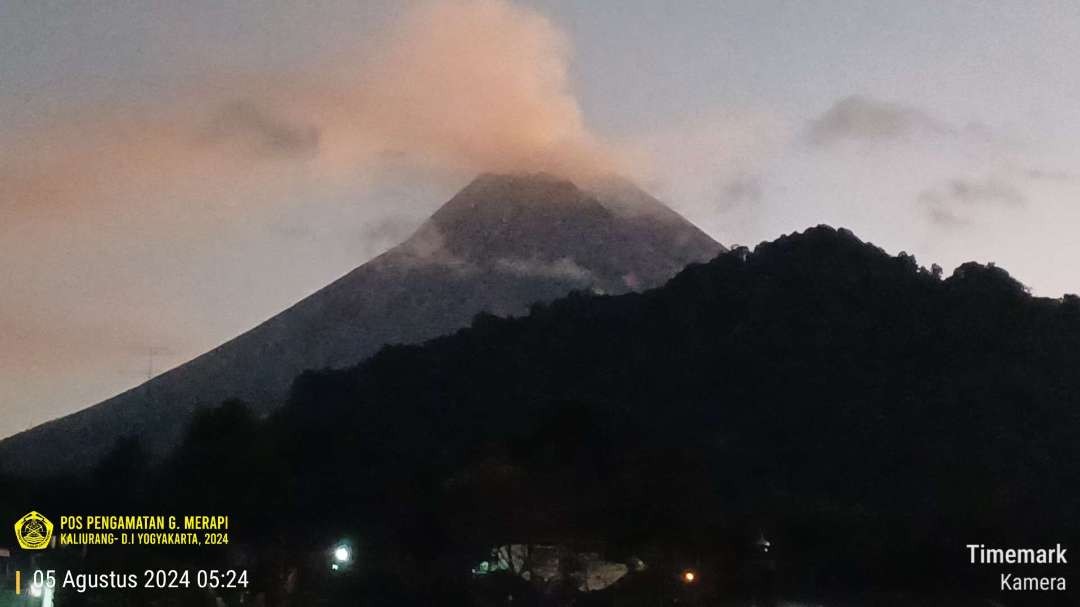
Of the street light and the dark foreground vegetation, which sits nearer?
the dark foreground vegetation

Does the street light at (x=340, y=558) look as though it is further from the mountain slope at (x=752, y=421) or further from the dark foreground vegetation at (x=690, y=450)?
the mountain slope at (x=752, y=421)

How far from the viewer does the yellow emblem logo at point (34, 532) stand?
2934cm

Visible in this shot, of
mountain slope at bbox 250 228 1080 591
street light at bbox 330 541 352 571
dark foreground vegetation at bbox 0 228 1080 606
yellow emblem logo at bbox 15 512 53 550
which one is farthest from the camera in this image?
street light at bbox 330 541 352 571

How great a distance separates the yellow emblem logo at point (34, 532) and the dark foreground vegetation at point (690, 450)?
1.69m

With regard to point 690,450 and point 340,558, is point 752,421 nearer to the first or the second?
point 690,450

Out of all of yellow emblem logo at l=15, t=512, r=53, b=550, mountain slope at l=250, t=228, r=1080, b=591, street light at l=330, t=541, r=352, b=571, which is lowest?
street light at l=330, t=541, r=352, b=571

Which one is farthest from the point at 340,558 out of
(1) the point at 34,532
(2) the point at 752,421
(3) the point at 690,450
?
(2) the point at 752,421

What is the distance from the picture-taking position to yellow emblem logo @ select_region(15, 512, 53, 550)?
2934 centimetres

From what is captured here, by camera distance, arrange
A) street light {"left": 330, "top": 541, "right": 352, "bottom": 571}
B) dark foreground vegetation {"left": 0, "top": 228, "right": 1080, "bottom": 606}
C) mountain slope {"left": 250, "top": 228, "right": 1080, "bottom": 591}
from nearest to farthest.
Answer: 1. dark foreground vegetation {"left": 0, "top": 228, "right": 1080, "bottom": 606}
2. mountain slope {"left": 250, "top": 228, "right": 1080, "bottom": 591}
3. street light {"left": 330, "top": 541, "right": 352, "bottom": 571}

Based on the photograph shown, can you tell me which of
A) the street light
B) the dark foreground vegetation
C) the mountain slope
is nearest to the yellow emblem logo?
the dark foreground vegetation

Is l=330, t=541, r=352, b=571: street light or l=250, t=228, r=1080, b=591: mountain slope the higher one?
l=250, t=228, r=1080, b=591: mountain slope

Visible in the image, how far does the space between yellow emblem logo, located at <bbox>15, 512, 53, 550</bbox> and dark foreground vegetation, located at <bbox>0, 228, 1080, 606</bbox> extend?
1.69 meters

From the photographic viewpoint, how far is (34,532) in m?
30.0

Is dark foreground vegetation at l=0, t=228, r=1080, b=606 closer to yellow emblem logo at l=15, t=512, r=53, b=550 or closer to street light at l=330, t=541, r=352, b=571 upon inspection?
street light at l=330, t=541, r=352, b=571
